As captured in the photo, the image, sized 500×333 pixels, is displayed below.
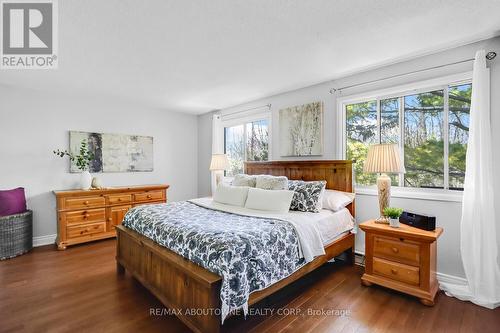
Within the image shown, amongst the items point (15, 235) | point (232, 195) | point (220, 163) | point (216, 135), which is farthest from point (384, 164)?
point (15, 235)

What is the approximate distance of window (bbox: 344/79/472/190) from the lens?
8.52 ft

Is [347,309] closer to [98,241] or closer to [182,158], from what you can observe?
[98,241]

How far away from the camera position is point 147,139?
496cm

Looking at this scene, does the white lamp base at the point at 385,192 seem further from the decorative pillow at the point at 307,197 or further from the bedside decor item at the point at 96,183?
the bedside decor item at the point at 96,183

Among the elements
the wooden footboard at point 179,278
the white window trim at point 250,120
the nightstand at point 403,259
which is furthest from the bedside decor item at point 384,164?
the white window trim at point 250,120

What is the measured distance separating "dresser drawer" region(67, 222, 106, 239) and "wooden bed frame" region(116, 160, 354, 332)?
4.45 feet

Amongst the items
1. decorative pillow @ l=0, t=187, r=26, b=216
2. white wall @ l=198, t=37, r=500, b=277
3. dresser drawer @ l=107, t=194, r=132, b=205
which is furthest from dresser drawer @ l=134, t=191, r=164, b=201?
white wall @ l=198, t=37, r=500, b=277

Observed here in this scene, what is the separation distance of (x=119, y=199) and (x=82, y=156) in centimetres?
94

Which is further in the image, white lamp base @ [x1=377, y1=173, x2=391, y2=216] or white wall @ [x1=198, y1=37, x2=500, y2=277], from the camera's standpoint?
white lamp base @ [x1=377, y1=173, x2=391, y2=216]

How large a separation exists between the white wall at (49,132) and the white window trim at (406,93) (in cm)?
361

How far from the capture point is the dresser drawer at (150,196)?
4.35m

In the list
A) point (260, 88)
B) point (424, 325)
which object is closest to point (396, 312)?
point (424, 325)

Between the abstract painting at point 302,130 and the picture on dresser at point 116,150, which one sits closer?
the abstract painting at point 302,130

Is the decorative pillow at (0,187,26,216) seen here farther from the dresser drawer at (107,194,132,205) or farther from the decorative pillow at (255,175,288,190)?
the decorative pillow at (255,175,288,190)
